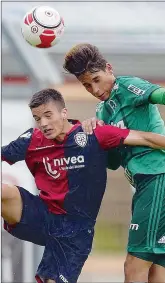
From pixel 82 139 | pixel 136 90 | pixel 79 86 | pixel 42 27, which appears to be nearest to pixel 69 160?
pixel 82 139

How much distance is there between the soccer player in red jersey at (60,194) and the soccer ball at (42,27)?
1.35ft

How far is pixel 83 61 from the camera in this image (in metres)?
5.08

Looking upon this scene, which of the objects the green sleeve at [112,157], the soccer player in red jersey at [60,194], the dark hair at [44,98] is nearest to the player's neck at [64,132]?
the soccer player in red jersey at [60,194]

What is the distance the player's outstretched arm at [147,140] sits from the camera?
4.98 m

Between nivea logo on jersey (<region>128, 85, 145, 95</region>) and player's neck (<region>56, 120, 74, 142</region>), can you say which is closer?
nivea logo on jersey (<region>128, 85, 145, 95</region>)

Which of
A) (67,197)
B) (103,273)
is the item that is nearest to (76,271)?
(67,197)

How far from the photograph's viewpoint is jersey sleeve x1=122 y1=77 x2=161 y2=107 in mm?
4984

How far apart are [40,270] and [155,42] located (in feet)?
10.4

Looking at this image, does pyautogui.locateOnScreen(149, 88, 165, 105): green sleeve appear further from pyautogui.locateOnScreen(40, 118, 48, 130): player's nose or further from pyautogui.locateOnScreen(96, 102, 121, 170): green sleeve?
pyautogui.locateOnScreen(40, 118, 48, 130): player's nose

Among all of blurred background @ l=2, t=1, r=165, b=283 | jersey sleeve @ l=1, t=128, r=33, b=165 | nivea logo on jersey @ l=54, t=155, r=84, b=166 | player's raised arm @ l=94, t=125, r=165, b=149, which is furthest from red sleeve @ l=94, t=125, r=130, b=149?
blurred background @ l=2, t=1, r=165, b=283

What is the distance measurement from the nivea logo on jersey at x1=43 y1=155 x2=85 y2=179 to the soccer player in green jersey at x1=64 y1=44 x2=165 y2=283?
19 cm

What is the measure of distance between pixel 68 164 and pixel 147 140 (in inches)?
19.3

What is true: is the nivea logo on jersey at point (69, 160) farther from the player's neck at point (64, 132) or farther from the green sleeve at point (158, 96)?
the green sleeve at point (158, 96)

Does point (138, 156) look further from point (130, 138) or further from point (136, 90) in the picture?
point (136, 90)
